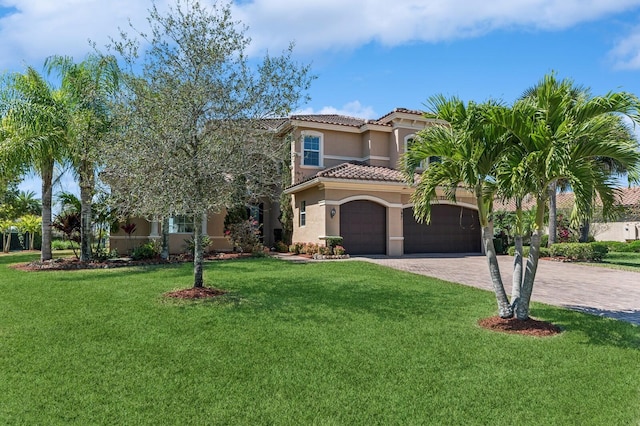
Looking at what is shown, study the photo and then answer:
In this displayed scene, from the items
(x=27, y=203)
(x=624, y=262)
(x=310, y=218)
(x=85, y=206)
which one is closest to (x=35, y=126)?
(x=85, y=206)

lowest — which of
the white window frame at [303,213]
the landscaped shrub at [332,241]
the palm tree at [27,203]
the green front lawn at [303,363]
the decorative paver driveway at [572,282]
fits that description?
the green front lawn at [303,363]

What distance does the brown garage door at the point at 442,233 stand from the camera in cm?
2236

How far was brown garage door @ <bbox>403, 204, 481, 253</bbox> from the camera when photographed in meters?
22.4

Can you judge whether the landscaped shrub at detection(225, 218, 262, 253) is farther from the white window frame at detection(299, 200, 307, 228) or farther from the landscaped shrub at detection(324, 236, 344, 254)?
the landscaped shrub at detection(324, 236, 344, 254)

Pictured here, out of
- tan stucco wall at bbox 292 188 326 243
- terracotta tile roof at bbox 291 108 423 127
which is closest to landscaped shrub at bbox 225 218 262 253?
tan stucco wall at bbox 292 188 326 243

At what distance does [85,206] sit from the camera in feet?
56.0

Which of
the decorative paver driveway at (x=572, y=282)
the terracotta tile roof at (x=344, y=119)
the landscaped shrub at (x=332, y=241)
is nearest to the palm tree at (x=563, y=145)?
the decorative paver driveway at (x=572, y=282)

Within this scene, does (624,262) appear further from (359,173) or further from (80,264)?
(80,264)

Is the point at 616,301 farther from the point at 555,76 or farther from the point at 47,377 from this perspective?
the point at 47,377

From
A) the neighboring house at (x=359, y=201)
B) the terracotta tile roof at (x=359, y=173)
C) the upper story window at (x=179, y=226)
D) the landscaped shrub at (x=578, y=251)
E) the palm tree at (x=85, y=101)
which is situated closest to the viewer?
the palm tree at (x=85, y=101)

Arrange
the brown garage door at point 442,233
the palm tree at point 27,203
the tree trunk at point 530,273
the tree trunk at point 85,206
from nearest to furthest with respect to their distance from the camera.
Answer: the tree trunk at point 530,273, the tree trunk at point 85,206, the brown garage door at point 442,233, the palm tree at point 27,203

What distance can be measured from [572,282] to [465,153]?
816 cm

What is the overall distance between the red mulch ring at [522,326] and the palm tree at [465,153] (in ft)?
0.79

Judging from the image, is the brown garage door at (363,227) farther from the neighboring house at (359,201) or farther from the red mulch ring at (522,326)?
the red mulch ring at (522,326)
